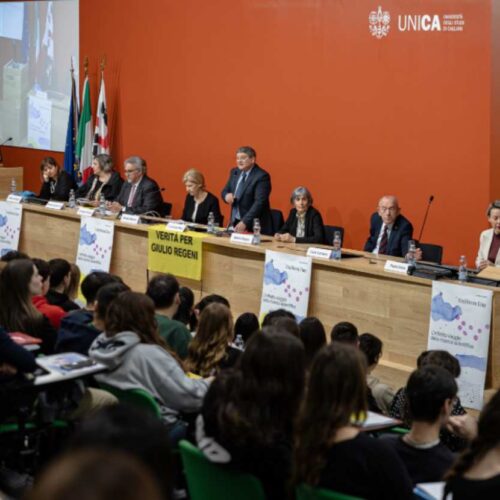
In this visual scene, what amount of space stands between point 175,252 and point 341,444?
4388mm

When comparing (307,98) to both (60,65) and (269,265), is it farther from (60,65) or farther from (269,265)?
(60,65)

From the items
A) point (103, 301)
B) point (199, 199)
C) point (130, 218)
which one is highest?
point (199, 199)

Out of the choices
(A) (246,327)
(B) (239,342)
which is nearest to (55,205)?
(A) (246,327)

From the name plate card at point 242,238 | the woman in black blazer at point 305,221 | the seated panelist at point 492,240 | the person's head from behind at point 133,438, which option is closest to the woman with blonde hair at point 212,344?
the person's head from behind at point 133,438

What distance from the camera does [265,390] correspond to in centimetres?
260

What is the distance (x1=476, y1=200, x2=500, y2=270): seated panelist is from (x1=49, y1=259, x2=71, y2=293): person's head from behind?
9.08 ft

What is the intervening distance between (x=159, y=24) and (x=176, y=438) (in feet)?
24.4

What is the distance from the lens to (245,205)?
7668 mm

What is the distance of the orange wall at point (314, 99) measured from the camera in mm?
7531

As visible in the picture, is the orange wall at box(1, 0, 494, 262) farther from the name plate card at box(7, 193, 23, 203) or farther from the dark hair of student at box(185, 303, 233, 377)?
the dark hair of student at box(185, 303, 233, 377)

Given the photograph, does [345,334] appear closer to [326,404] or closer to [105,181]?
[326,404]

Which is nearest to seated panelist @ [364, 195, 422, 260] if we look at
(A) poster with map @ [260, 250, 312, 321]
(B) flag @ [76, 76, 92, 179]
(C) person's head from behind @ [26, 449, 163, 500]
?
(A) poster with map @ [260, 250, 312, 321]

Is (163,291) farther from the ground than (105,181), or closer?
closer

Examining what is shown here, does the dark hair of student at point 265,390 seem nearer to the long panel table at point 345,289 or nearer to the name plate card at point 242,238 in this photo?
the long panel table at point 345,289
